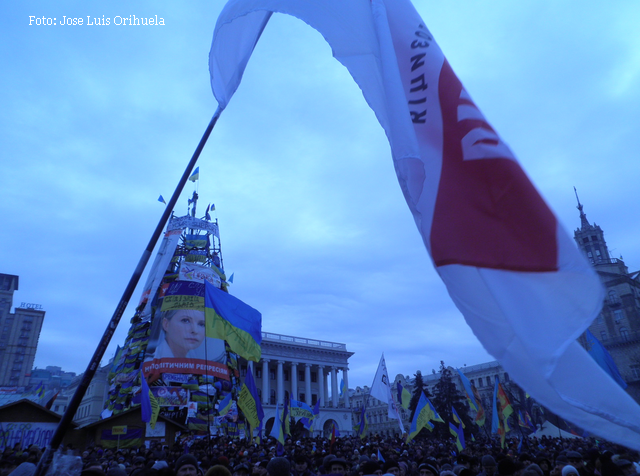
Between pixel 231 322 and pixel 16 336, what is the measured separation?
97941mm

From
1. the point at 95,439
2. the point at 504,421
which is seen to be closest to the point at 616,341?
the point at 504,421

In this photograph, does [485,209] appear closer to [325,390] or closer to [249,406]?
[249,406]

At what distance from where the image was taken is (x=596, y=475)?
637cm

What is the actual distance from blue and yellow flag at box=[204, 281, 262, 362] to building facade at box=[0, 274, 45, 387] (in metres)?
93.8

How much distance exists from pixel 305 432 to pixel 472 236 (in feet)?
157

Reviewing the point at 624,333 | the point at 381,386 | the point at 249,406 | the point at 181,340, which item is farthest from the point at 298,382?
the point at 249,406

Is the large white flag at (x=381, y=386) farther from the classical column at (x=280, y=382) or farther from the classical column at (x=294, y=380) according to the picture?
the classical column at (x=294, y=380)

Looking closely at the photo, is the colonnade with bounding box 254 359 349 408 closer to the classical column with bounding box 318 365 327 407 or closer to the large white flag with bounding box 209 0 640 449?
the classical column with bounding box 318 365 327 407

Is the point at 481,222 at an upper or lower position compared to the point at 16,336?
lower

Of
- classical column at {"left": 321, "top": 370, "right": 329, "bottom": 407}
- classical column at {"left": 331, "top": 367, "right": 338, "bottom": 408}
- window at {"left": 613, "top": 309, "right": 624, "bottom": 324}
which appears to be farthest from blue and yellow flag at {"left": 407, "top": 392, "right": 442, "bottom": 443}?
window at {"left": 613, "top": 309, "right": 624, "bottom": 324}

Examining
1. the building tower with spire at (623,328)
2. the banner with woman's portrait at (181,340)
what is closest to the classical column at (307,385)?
the banner with woman's portrait at (181,340)

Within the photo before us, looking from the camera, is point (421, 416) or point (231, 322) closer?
point (231, 322)

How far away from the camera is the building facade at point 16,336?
87.3 m

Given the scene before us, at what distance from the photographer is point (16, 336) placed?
8912 cm
